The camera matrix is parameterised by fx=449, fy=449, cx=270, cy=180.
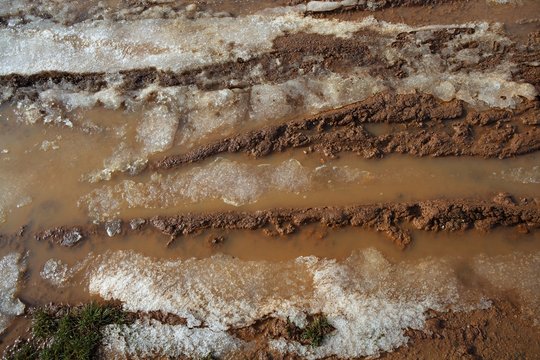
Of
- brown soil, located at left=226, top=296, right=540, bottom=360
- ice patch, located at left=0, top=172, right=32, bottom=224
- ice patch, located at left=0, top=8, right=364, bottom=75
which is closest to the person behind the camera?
brown soil, located at left=226, top=296, right=540, bottom=360

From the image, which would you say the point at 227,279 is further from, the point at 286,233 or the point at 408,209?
the point at 408,209

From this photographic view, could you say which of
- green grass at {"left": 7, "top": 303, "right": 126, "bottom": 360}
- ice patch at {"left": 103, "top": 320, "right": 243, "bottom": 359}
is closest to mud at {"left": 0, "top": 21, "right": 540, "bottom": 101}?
green grass at {"left": 7, "top": 303, "right": 126, "bottom": 360}

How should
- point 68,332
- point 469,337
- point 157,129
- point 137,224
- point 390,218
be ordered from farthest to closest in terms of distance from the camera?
point 157,129 < point 137,224 < point 390,218 < point 68,332 < point 469,337

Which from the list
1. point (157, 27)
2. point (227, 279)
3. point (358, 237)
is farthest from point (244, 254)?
point (157, 27)

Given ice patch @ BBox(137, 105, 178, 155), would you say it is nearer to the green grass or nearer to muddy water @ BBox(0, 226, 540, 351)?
muddy water @ BBox(0, 226, 540, 351)

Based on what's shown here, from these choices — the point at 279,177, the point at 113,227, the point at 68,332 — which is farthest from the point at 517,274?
the point at 68,332

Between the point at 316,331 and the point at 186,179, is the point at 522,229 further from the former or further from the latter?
the point at 186,179
